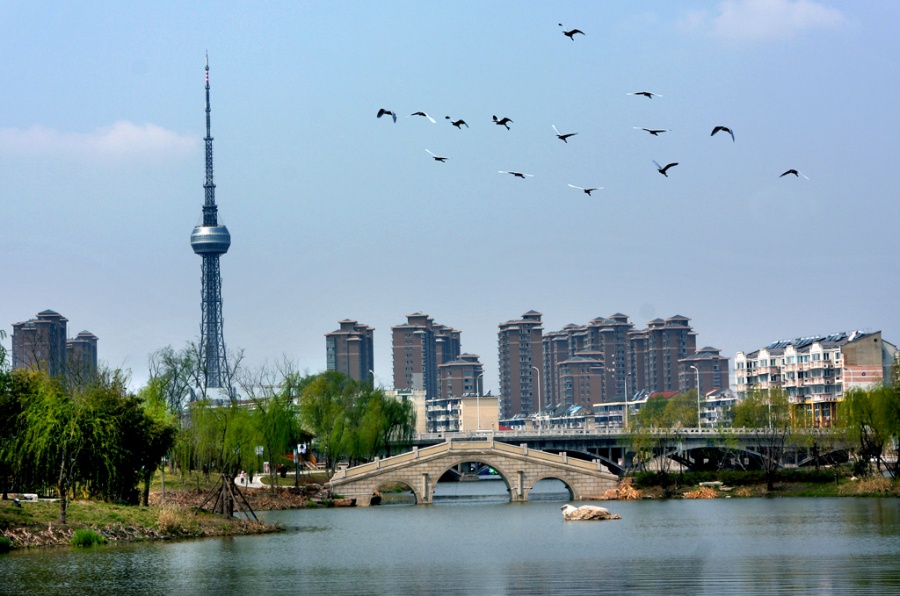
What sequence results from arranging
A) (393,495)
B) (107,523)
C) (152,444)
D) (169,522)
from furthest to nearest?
A: (393,495) → (152,444) → (169,522) → (107,523)

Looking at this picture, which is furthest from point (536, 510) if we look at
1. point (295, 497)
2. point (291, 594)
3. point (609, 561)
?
point (291, 594)

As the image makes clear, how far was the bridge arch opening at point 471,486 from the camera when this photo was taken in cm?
9518

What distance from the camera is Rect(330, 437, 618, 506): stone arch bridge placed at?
8531 cm

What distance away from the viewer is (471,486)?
137 metres

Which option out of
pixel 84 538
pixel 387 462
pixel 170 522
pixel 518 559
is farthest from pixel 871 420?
pixel 84 538

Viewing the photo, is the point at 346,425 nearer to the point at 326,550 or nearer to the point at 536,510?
the point at 536,510

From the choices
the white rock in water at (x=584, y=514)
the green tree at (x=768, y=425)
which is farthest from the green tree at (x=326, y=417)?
the white rock in water at (x=584, y=514)

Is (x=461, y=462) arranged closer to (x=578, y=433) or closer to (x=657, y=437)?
(x=657, y=437)

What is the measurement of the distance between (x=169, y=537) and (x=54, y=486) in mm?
7005

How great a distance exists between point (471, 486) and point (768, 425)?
48930mm

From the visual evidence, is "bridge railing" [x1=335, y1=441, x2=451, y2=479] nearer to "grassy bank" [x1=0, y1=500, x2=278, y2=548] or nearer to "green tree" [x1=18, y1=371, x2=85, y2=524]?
"grassy bank" [x1=0, y1=500, x2=278, y2=548]

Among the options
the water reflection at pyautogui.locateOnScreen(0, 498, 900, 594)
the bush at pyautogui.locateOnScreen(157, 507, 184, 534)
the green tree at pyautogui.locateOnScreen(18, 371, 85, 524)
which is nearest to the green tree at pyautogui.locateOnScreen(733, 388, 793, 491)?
the water reflection at pyautogui.locateOnScreen(0, 498, 900, 594)

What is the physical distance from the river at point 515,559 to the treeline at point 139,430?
18.5 ft

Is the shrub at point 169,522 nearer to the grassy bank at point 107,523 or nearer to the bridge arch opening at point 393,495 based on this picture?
the grassy bank at point 107,523
